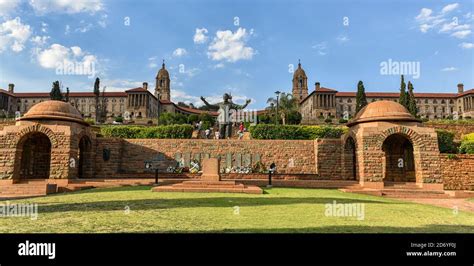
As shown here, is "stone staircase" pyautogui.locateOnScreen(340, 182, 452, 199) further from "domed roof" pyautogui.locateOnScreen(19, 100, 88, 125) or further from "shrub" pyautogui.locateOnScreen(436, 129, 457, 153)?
"domed roof" pyautogui.locateOnScreen(19, 100, 88, 125)

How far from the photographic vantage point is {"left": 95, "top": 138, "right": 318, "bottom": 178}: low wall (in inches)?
824

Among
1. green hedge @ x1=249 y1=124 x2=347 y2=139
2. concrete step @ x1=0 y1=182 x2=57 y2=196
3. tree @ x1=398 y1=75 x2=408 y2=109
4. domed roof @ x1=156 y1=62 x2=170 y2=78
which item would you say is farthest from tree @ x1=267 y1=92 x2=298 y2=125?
domed roof @ x1=156 y1=62 x2=170 y2=78

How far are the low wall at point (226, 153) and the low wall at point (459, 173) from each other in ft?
24.9

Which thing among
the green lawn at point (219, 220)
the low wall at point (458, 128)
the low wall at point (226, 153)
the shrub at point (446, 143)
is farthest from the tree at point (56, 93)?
the low wall at point (458, 128)

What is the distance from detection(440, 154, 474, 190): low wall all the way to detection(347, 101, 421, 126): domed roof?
4080 mm

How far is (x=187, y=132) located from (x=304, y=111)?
76284mm

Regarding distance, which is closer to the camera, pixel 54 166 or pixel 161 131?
pixel 54 166

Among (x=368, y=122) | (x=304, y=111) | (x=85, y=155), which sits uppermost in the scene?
(x=304, y=111)

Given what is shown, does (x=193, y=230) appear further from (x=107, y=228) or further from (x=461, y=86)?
(x=461, y=86)

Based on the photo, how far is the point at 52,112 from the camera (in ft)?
52.2

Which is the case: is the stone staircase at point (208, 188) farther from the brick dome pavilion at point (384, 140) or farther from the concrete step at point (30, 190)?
the brick dome pavilion at point (384, 140)

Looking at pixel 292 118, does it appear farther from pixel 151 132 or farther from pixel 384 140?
pixel 384 140
